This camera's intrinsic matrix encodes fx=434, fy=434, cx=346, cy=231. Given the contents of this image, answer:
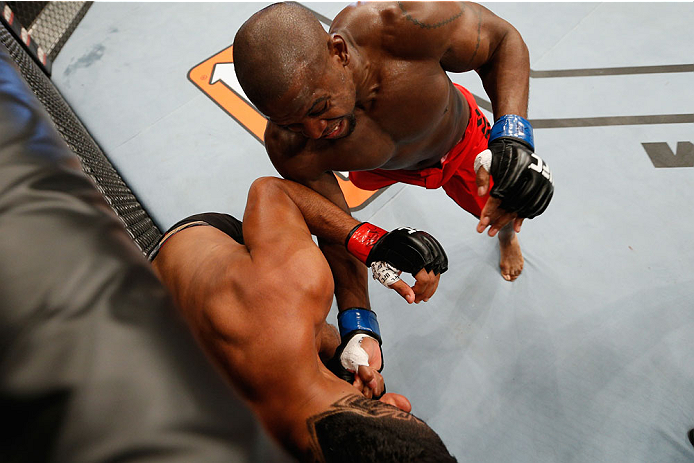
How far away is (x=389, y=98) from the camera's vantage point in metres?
1.60

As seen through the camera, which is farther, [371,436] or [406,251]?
[406,251]

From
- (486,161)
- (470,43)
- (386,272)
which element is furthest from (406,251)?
(470,43)

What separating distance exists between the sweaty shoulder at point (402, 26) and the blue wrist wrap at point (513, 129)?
35cm

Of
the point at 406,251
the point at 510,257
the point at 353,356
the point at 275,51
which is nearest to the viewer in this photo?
the point at 275,51

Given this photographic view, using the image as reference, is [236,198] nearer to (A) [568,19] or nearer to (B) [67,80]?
(B) [67,80]

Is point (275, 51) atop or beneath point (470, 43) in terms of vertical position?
atop

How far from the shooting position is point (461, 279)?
236 centimetres

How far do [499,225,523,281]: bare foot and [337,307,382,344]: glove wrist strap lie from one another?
912 mm

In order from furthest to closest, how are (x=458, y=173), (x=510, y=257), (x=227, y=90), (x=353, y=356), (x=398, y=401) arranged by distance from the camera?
1. (x=227, y=90)
2. (x=510, y=257)
3. (x=458, y=173)
4. (x=353, y=356)
5. (x=398, y=401)

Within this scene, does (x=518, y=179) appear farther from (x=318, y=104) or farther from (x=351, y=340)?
(x=351, y=340)

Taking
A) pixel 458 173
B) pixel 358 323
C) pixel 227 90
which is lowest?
pixel 358 323

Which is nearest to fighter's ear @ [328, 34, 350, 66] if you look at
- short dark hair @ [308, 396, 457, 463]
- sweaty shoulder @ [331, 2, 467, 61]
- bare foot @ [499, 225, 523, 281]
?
sweaty shoulder @ [331, 2, 467, 61]

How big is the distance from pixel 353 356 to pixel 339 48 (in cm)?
107

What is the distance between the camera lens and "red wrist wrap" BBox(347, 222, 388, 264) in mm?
1605
